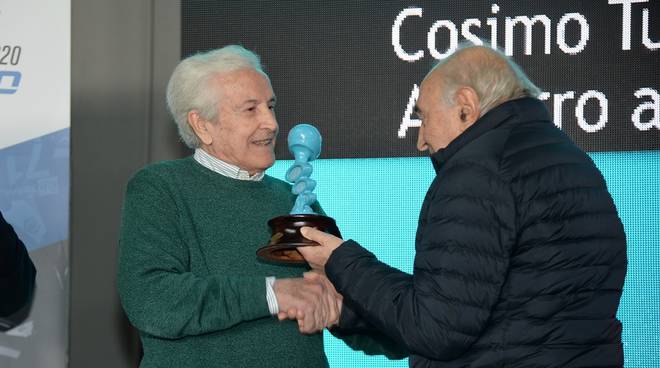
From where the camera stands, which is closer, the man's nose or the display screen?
the man's nose

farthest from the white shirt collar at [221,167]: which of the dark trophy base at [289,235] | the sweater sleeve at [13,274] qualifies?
the sweater sleeve at [13,274]

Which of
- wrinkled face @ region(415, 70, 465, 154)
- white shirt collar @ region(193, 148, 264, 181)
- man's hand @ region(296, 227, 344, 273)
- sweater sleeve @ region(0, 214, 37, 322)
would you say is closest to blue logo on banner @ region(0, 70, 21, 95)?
sweater sleeve @ region(0, 214, 37, 322)

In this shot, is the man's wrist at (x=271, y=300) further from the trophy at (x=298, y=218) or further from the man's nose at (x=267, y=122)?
the man's nose at (x=267, y=122)

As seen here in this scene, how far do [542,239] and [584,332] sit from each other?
212mm

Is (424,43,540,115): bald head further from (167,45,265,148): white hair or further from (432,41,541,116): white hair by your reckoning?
(167,45,265,148): white hair

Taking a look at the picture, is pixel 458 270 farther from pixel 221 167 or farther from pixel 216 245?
pixel 221 167

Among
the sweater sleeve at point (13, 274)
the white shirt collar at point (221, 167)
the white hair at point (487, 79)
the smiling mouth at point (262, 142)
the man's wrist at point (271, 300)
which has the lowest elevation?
the sweater sleeve at point (13, 274)

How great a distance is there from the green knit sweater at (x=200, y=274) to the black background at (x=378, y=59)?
0.79 meters

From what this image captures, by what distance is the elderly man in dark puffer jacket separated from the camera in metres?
1.96

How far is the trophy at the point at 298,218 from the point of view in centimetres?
239

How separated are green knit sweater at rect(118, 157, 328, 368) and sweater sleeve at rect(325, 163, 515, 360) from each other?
53 centimetres

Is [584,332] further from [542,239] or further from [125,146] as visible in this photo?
[125,146]

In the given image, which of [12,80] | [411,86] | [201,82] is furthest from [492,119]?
[12,80]

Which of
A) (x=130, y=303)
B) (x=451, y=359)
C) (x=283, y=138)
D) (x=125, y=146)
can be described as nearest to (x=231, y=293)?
(x=130, y=303)
